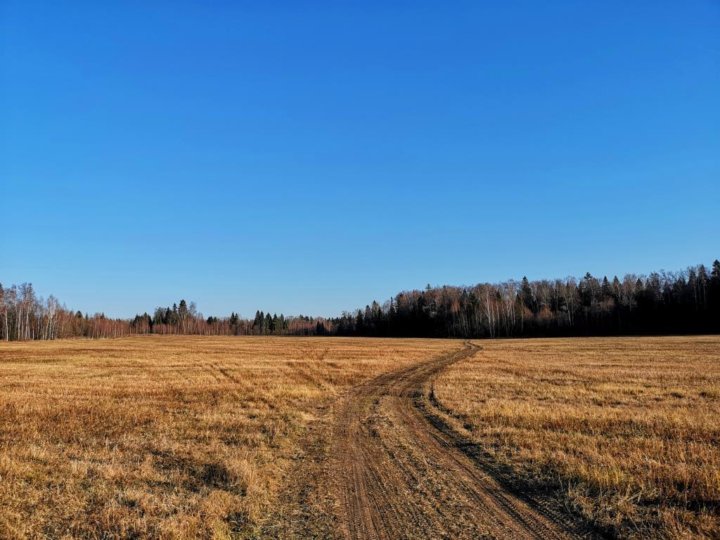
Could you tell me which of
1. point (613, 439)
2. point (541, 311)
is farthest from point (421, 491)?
point (541, 311)

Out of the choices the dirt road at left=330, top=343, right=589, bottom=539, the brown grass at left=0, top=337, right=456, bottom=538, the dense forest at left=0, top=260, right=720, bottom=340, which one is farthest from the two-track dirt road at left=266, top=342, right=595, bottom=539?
the dense forest at left=0, top=260, right=720, bottom=340

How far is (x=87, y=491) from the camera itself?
930 centimetres

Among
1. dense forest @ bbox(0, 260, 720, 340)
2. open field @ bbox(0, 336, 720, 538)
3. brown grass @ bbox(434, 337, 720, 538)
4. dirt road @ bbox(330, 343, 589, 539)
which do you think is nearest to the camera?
dirt road @ bbox(330, 343, 589, 539)

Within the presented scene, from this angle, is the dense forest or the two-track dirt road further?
the dense forest

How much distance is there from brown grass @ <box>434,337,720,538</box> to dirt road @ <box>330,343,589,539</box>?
90 cm

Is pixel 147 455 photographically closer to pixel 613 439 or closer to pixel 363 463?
pixel 363 463

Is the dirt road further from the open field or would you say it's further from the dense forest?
the dense forest

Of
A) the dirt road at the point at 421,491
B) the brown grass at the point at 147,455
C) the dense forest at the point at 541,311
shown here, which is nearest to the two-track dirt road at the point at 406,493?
the dirt road at the point at 421,491

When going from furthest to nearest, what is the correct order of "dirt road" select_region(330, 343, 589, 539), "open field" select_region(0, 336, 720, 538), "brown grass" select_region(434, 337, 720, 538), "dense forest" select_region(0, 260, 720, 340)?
"dense forest" select_region(0, 260, 720, 340)
"brown grass" select_region(434, 337, 720, 538)
"open field" select_region(0, 336, 720, 538)
"dirt road" select_region(330, 343, 589, 539)

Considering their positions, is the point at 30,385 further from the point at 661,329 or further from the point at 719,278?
the point at 719,278

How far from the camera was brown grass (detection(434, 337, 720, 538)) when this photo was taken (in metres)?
8.23

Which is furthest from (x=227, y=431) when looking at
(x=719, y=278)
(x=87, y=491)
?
(x=719, y=278)

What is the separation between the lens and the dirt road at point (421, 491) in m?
7.63

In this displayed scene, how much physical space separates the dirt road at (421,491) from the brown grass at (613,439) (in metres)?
0.90
